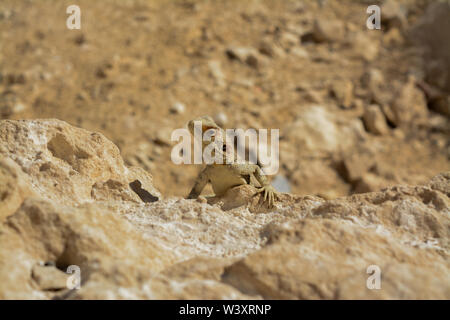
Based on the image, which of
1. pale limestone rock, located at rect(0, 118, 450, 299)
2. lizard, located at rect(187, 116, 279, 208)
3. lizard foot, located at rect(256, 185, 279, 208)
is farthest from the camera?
lizard, located at rect(187, 116, 279, 208)

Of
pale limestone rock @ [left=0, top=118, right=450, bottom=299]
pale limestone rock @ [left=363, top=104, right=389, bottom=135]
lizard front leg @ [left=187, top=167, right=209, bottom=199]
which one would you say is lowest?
pale limestone rock @ [left=0, top=118, right=450, bottom=299]

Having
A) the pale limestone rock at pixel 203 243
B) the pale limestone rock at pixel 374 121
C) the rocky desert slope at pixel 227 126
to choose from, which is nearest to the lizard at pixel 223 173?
the rocky desert slope at pixel 227 126

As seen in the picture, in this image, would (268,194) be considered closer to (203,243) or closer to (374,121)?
(203,243)

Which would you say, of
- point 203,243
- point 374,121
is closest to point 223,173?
point 203,243

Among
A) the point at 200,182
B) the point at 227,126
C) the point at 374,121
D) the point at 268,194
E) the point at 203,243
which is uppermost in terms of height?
the point at 374,121

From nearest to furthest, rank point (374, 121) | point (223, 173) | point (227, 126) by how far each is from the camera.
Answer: point (223, 173)
point (227, 126)
point (374, 121)

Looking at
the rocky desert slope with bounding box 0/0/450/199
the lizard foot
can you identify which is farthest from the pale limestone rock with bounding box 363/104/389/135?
the lizard foot

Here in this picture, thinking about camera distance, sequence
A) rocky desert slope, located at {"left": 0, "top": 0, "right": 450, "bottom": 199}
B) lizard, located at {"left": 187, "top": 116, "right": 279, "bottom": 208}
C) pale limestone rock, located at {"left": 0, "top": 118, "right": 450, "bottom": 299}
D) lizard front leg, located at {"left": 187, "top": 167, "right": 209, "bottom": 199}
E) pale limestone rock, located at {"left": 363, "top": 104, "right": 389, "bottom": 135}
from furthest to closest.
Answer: pale limestone rock, located at {"left": 363, "top": 104, "right": 389, "bottom": 135}, rocky desert slope, located at {"left": 0, "top": 0, "right": 450, "bottom": 199}, lizard front leg, located at {"left": 187, "top": 167, "right": 209, "bottom": 199}, lizard, located at {"left": 187, "top": 116, "right": 279, "bottom": 208}, pale limestone rock, located at {"left": 0, "top": 118, "right": 450, "bottom": 299}

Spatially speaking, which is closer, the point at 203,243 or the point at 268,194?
the point at 203,243

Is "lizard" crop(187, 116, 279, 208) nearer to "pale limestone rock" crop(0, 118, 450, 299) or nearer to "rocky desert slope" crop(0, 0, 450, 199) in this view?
"pale limestone rock" crop(0, 118, 450, 299)

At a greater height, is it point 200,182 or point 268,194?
point 200,182
